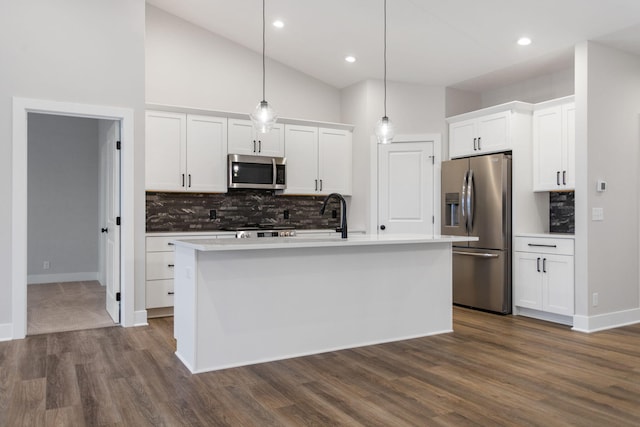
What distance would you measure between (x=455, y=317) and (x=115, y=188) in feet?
11.9

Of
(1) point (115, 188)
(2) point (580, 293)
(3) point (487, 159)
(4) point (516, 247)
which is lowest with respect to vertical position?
(2) point (580, 293)

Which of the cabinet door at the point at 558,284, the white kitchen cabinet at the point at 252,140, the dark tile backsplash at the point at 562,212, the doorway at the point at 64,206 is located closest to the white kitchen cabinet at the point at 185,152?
the white kitchen cabinet at the point at 252,140

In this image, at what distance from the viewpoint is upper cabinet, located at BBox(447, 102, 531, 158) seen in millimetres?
5266

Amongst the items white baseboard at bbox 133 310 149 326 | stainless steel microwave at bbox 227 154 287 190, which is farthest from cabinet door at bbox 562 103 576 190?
white baseboard at bbox 133 310 149 326

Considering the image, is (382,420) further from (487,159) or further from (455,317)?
(487,159)

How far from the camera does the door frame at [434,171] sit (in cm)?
598

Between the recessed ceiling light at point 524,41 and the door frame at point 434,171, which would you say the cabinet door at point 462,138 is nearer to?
the door frame at point 434,171

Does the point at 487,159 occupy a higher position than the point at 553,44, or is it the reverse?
the point at 553,44

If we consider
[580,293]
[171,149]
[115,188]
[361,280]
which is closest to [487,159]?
[580,293]

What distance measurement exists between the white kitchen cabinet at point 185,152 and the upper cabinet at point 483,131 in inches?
108

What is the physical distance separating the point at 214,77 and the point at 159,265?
Answer: 2376mm

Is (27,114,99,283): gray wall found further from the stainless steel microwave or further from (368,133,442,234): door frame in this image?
(368,133,442,234): door frame

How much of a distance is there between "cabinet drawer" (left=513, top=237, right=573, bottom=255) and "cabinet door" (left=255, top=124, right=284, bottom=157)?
9.45 feet

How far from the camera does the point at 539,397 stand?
2.85 meters
